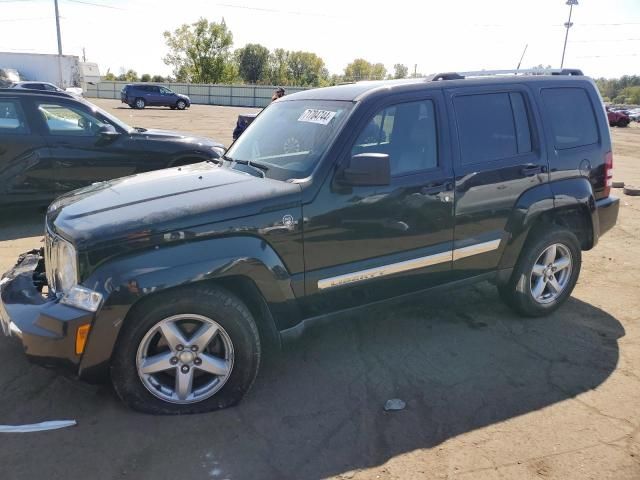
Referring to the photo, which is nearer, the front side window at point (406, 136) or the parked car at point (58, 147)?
the front side window at point (406, 136)

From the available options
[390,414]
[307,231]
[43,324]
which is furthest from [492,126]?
[43,324]

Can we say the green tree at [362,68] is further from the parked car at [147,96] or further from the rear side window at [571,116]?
the rear side window at [571,116]

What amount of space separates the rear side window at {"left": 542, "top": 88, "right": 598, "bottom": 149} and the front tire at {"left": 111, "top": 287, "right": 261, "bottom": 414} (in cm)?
295

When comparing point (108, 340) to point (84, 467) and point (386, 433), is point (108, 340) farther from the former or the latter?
point (386, 433)

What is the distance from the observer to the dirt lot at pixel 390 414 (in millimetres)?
2721

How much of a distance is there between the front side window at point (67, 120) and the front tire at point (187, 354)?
16.8 feet

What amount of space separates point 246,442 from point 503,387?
1686 mm

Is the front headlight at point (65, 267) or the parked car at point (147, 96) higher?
the parked car at point (147, 96)

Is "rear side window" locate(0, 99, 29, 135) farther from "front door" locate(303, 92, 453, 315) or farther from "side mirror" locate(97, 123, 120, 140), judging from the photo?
"front door" locate(303, 92, 453, 315)

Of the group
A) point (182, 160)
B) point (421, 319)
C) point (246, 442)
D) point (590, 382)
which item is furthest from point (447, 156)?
point (182, 160)

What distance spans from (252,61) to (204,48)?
12.4 metres

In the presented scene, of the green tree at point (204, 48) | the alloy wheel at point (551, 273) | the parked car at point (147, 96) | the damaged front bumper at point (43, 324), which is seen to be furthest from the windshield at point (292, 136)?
the green tree at point (204, 48)

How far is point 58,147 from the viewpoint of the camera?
6.96m

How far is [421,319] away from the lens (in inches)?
175
